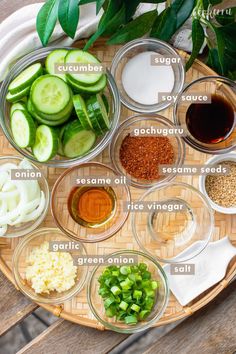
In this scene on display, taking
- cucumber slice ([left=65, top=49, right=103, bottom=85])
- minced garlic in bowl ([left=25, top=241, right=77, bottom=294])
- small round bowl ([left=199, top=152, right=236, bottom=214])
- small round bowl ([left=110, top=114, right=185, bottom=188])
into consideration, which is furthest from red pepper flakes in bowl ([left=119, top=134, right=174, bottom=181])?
minced garlic in bowl ([left=25, top=241, right=77, bottom=294])

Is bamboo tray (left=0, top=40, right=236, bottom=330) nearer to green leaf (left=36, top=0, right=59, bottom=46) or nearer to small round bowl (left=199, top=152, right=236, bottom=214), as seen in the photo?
small round bowl (left=199, top=152, right=236, bottom=214)

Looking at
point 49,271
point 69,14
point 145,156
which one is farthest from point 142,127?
point 49,271

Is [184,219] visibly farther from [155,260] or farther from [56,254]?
[56,254]

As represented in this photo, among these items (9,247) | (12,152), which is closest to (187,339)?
(9,247)

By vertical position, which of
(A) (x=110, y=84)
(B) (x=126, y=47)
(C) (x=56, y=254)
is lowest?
(C) (x=56, y=254)

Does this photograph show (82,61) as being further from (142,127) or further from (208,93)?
(208,93)

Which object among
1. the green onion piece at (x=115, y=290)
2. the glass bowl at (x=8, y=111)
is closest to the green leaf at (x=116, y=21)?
the glass bowl at (x=8, y=111)
